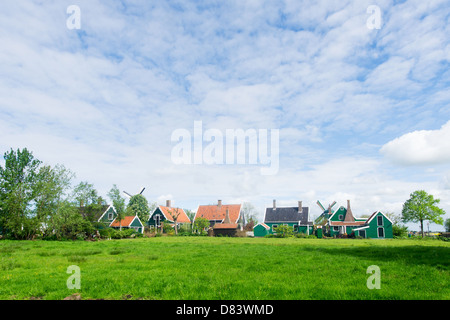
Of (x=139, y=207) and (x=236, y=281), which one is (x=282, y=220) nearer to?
(x=139, y=207)

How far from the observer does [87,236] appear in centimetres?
4906

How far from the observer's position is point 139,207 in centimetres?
8606

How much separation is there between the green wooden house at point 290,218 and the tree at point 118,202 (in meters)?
37.6

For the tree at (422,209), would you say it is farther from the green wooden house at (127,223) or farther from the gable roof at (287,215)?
the green wooden house at (127,223)

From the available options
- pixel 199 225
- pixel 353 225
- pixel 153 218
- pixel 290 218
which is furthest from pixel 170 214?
pixel 353 225

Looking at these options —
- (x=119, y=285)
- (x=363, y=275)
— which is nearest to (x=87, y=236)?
(x=119, y=285)

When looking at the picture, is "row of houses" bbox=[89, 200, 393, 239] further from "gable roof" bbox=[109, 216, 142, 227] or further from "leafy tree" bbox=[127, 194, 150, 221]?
"leafy tree" bbox=[127, 194, 150, 221]

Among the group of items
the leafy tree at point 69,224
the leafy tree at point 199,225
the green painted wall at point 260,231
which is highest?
the leafy tree at point 69,224

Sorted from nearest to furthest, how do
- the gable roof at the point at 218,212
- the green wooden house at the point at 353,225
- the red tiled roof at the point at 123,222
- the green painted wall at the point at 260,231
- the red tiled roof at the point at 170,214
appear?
the green wooden house at the point at 353,225 → the red tiled roof at the point at 123,222 → the green painted wall at the point at 260,231 → the red tiled roof at the point at 170,214 → the gable roof at the point at 218,212

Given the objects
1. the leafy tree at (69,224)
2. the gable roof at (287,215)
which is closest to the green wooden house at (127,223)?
the leafy tree at (69,224)

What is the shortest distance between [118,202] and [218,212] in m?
27.9

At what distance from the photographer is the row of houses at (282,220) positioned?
69.8 metres
